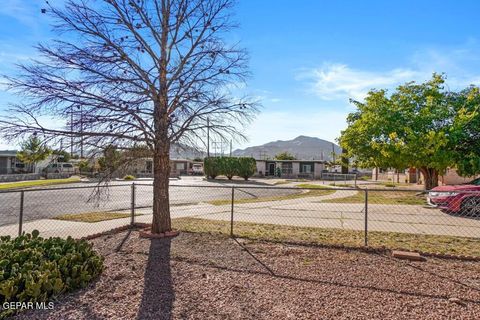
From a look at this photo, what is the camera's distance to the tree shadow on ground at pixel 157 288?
3.51 meters

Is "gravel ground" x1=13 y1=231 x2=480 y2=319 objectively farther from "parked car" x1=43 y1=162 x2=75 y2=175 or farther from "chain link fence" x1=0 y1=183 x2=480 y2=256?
"parked car" x1=43 y1=162 x2=75 y2=175

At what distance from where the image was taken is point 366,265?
17.1 ft

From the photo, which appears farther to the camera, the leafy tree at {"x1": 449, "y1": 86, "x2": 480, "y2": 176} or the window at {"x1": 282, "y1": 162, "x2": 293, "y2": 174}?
the window at {"x1": 282, "y1": 162, "x2": 293, "y2": 174}

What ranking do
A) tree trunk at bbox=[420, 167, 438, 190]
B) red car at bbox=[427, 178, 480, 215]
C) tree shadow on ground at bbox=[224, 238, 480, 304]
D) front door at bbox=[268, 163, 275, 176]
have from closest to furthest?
tree shadow on ground at bbox=[224, 238, 480, 304]
red car at bbox=[427, 178, 480, 215]
tree trunk at bbox=[420, 167, 438, 190]
front door at bbox=[268, 163, 275, 176]

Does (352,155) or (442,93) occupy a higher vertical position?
(442,93)

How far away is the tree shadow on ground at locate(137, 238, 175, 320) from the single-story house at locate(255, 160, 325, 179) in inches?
1686

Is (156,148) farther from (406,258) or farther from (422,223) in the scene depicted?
(422,223)

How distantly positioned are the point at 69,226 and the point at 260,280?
247 inches

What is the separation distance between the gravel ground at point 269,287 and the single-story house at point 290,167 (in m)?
42.6

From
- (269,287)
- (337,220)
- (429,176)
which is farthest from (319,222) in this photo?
(429,176)

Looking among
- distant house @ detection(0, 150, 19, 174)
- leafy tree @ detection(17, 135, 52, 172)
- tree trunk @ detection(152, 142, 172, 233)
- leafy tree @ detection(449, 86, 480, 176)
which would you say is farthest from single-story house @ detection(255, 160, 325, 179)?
leafy tree @ detection(17, 135, 52, 172)

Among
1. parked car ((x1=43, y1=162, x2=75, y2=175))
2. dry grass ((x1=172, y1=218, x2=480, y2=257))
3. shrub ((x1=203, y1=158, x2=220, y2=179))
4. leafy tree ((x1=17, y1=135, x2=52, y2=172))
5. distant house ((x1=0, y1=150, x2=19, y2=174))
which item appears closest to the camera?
leafy tree ((x1=17, y1=135, x2=52, y2=172))

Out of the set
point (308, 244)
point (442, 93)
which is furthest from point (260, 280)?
point (442, 93)

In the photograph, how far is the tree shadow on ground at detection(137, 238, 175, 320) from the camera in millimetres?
3507
